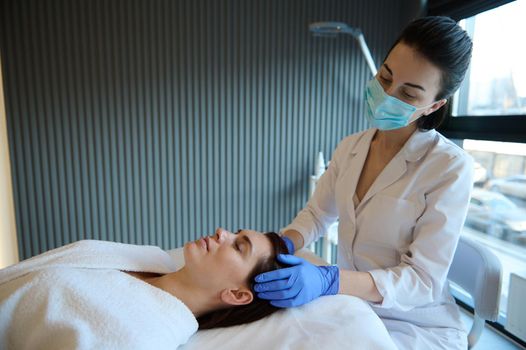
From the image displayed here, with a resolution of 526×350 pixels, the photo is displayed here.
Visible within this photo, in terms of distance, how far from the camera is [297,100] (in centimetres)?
244

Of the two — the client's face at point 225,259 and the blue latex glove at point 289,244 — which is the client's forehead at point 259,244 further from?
the blue latex glove at point 289,244

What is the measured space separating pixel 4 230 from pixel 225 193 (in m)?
1.33

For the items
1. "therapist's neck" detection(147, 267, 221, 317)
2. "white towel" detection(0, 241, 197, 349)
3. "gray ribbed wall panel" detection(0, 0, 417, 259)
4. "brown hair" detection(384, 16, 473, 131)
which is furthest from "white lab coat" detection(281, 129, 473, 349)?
"gray ribbed wall panel" detection(0, 0, 417, 259)

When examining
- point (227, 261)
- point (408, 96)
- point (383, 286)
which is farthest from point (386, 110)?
point (227, 261)

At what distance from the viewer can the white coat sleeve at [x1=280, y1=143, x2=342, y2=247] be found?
1369mm

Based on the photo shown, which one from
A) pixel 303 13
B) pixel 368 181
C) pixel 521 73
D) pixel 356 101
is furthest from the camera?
pixel 356 101

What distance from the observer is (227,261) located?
1025 mm

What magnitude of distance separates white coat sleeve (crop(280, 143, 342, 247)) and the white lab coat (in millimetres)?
106

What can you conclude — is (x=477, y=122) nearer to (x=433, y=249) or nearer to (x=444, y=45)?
(x=444, y=45)

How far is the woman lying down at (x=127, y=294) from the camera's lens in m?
0.77

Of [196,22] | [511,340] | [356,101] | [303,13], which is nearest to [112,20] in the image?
[196,22]

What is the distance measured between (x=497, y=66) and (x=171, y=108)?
80.1 inches

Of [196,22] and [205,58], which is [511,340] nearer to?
[205,58]

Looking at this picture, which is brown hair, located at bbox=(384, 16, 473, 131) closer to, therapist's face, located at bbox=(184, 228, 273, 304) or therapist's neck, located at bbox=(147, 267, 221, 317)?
therapist's face, located at bbox=(184, 228, 273, 304)
